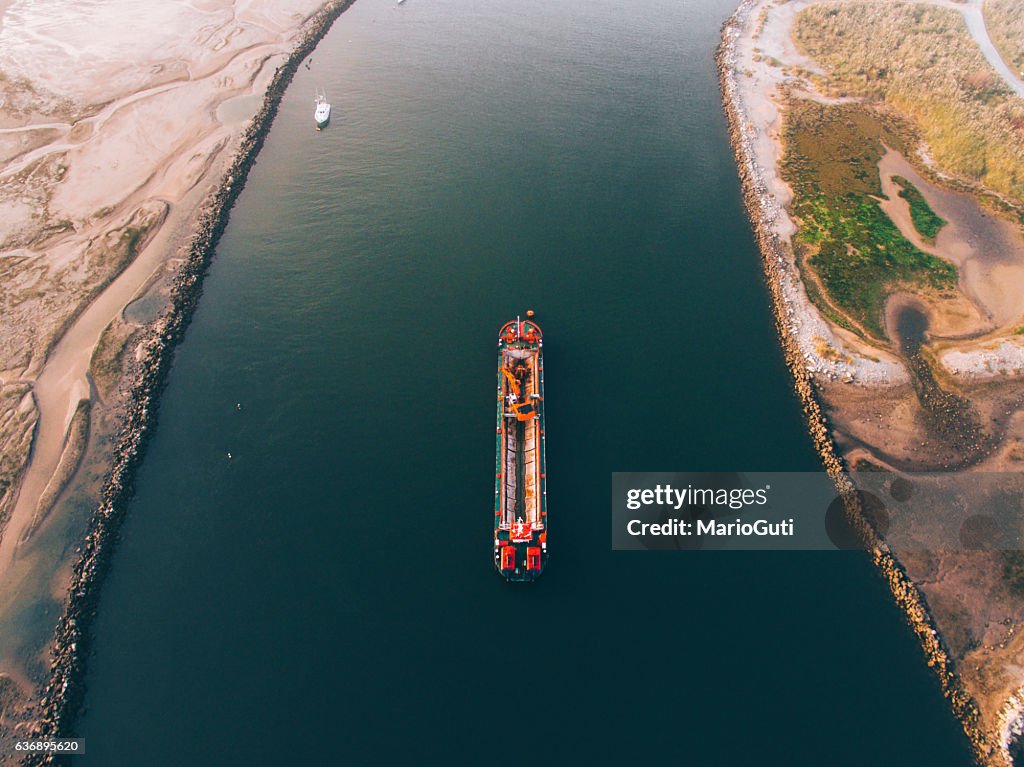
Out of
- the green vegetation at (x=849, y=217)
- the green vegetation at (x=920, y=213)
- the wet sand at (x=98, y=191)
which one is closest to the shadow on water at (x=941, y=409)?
the green vegetation at (x=849, y=217)

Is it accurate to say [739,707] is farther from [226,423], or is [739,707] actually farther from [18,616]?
[18,616]

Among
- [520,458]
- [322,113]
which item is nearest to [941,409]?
[520,458]

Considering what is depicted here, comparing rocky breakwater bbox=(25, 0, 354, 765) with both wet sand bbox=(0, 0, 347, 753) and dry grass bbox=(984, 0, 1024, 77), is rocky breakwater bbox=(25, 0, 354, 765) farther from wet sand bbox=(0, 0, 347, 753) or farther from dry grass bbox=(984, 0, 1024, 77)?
dry grass bbox=(984, 0, 1024, 77)

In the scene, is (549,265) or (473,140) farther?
(473,140)

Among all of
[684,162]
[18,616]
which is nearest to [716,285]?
[684,162]

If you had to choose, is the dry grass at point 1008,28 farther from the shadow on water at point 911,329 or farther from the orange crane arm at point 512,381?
the orange crane arm at point 512,381

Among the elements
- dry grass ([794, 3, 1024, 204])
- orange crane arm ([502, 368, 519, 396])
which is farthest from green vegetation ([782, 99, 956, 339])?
orange crane arm ([502, 368, 519, 396])

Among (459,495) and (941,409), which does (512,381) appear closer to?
(459,495)
